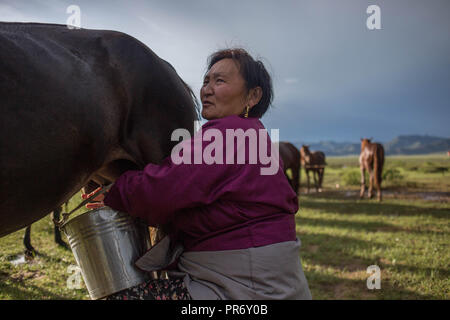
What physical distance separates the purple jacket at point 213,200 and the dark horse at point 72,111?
0.30 metres

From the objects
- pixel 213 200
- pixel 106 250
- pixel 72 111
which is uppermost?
pixel 72 111

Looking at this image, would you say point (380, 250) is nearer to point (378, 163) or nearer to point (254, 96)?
point (254, 96)

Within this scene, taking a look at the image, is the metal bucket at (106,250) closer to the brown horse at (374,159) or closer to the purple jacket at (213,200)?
the purple jacket at (213,200)

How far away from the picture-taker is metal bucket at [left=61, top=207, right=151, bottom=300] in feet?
4.53

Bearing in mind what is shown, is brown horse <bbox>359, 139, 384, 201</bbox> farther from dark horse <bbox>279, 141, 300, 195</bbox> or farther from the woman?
the woman

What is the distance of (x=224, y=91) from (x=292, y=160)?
31.0 ft

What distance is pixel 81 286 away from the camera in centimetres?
368

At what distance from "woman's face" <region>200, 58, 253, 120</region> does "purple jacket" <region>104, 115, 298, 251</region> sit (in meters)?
0.25

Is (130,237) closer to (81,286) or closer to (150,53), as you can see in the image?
(150,53)

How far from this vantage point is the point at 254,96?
5.40 ft

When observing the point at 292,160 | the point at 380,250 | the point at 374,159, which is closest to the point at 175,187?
the point at 380,250

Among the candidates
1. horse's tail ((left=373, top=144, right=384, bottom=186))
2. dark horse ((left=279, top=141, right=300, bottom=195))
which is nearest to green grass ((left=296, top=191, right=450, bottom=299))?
horse's tail ((left=373, top=144, right=384, bottom=186))
